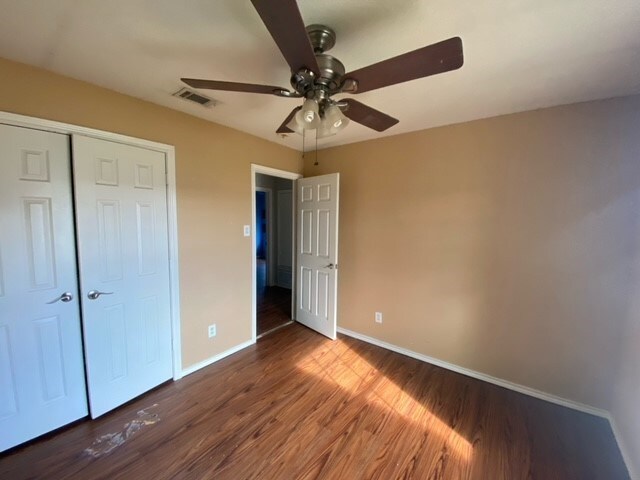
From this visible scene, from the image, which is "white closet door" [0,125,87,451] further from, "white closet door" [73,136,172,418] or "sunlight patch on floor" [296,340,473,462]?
"sunlight patch on floor" [296,340,473,462]

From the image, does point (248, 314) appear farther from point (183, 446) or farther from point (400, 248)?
point (400, 248)

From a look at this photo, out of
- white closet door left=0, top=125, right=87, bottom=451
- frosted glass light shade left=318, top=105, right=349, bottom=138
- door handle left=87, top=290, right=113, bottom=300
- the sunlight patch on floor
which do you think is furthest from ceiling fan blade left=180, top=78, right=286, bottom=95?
the sunlight patch on floor

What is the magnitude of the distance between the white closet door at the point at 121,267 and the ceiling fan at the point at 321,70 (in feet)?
3.71

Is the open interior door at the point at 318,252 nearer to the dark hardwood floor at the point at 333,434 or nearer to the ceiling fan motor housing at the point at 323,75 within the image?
the dark hardwood floor at the point at 333,434

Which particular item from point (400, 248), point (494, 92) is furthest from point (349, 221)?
point (494, 92)

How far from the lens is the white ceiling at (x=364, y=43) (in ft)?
3.64

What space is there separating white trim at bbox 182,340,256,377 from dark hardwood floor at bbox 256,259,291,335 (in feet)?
1.05

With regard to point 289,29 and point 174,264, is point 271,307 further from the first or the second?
point 289,29

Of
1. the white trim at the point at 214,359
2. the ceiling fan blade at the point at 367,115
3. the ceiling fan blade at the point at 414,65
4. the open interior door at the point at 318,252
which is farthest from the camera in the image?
the open interior door at the point at 318,252

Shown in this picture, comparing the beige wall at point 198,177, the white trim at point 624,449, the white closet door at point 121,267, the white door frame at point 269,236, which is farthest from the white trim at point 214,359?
the white trim at point 624,449

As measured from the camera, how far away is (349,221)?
3139mm

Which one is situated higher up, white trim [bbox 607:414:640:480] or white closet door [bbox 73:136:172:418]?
white closet door [bbox 73:136:172:418]

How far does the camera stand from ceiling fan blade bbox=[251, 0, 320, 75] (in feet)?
2.51

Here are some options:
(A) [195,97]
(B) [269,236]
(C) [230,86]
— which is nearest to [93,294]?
(A) [195,97]
